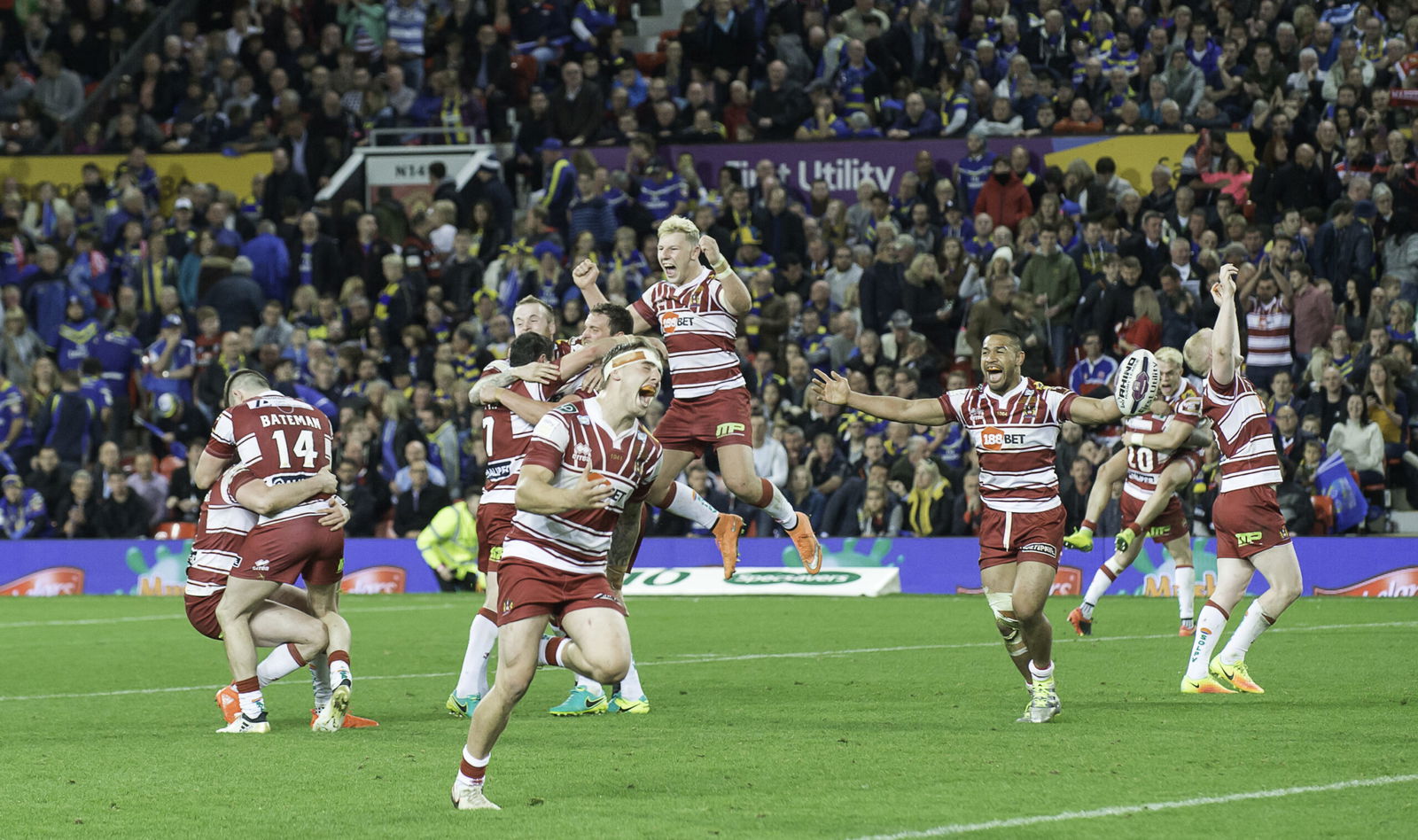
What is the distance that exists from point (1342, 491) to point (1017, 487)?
10.7 metres

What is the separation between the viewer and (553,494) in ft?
26.3

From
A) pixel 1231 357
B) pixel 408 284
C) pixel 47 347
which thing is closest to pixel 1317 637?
pixel 1231 357

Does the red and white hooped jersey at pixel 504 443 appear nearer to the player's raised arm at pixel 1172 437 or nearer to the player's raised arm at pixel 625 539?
the player's raised arm at pixel 625 539

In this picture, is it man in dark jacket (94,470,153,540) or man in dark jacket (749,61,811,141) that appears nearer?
man in dark jacket (94,470,153,540)

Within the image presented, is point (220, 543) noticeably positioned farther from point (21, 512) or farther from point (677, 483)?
point (21, 512)

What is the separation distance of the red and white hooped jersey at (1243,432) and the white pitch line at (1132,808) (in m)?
3.83

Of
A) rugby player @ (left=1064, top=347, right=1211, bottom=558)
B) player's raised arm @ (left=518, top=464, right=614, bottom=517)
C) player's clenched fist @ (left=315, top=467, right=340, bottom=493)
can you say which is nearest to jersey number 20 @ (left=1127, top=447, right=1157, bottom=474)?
rugby player @ (left=1064, top=347, right=1211, bottom=558)

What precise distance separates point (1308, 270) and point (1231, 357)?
34.1 ft

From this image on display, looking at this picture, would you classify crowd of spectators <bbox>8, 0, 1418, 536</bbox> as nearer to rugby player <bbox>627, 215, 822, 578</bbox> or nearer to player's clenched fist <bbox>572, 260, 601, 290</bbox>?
rugby player <bbox>627, 215, 822, 578</bbox>

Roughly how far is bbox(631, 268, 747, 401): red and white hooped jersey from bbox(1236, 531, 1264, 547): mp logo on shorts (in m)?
3.46

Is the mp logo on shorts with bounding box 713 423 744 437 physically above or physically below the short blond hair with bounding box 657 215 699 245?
below

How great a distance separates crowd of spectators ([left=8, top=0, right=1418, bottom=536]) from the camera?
73.0ft

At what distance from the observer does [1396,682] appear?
1256 cm

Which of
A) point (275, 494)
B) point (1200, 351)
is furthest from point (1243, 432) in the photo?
point (275, 494)
